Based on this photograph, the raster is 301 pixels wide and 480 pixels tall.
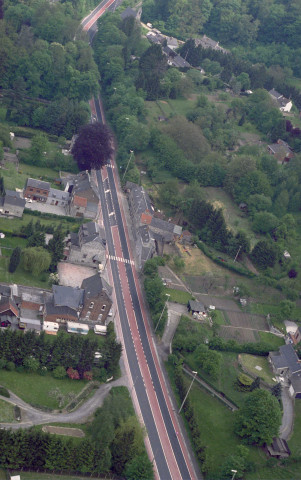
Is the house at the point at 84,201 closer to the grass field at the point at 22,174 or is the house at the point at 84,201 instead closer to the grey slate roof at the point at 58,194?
the grey slate roof at the point at 58,194

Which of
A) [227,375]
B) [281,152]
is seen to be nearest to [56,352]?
[227,375]

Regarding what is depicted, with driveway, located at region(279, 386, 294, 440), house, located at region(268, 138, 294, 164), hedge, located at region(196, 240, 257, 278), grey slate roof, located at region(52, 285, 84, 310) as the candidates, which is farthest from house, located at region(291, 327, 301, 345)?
house, located at region(268, 138, 294, 164)

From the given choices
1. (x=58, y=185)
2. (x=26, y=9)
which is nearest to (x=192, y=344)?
(x=58, y=185)

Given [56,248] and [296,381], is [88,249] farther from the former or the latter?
[296,381]

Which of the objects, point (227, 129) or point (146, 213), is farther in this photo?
point (227, 129)

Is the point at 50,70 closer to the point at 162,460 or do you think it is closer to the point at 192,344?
the point at 192,344

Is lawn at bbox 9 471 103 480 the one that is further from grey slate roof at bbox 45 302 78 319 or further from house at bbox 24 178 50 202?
house at bbox 24 178 50 202

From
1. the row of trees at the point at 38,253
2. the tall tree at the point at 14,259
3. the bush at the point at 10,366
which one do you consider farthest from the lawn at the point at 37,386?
the row of trees at the point at 38,253
